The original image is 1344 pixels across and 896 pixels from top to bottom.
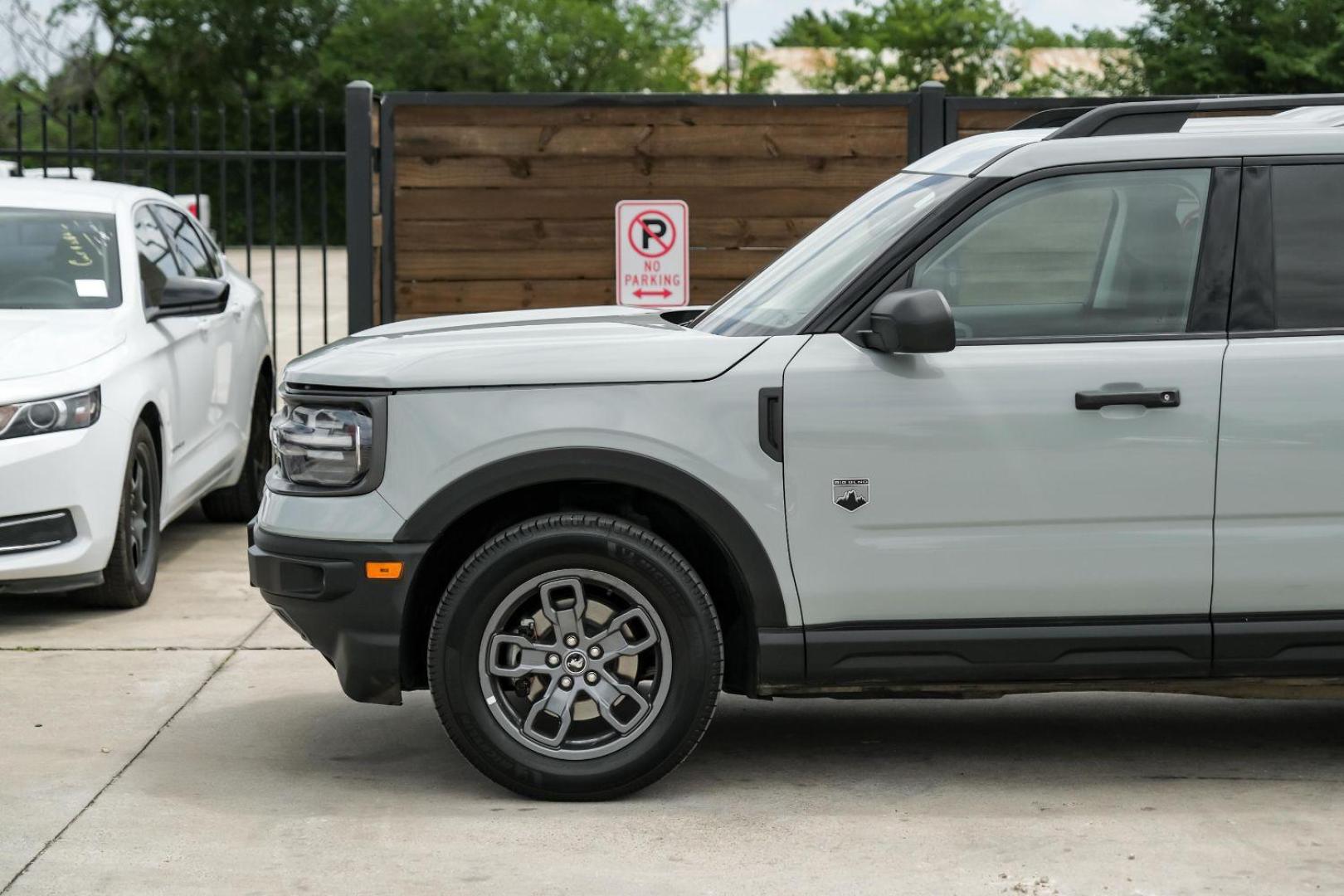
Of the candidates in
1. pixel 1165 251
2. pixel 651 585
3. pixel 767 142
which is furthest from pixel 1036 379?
pixel 767 142

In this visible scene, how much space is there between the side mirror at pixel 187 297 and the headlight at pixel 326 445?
308 cm

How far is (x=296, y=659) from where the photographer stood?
22.7 feet

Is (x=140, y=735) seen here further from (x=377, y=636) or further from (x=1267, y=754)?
(x=1267, y=754)

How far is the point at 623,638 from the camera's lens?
509 cm

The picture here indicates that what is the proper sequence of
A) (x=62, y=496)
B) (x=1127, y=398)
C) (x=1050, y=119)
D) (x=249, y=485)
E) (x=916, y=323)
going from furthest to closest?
(x=249, y=485)
(x=62, y=496)
(x=1050, y=119)
(x=1127, y=398)
(x=916, y=323)

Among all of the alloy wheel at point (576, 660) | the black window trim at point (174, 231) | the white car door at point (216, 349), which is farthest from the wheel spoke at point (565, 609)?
the black window trim at point (174, 231)

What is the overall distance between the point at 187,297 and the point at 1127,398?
456 cm

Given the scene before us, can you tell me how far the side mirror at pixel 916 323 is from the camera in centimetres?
483

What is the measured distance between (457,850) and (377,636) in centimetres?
65

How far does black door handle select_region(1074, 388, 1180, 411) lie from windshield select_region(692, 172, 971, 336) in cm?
67

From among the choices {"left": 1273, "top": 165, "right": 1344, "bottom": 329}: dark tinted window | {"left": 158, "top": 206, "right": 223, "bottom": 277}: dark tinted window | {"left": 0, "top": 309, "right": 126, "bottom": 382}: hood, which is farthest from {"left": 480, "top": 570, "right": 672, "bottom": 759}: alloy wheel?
{"left": 158, "top": 206, "right": 223, "bottom": 277}: dark tinted window

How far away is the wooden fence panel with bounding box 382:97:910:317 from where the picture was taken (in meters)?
10.2

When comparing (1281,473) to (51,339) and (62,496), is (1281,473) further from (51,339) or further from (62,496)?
(51,339)

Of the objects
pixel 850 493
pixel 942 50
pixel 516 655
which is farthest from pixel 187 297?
pixel 942 50
